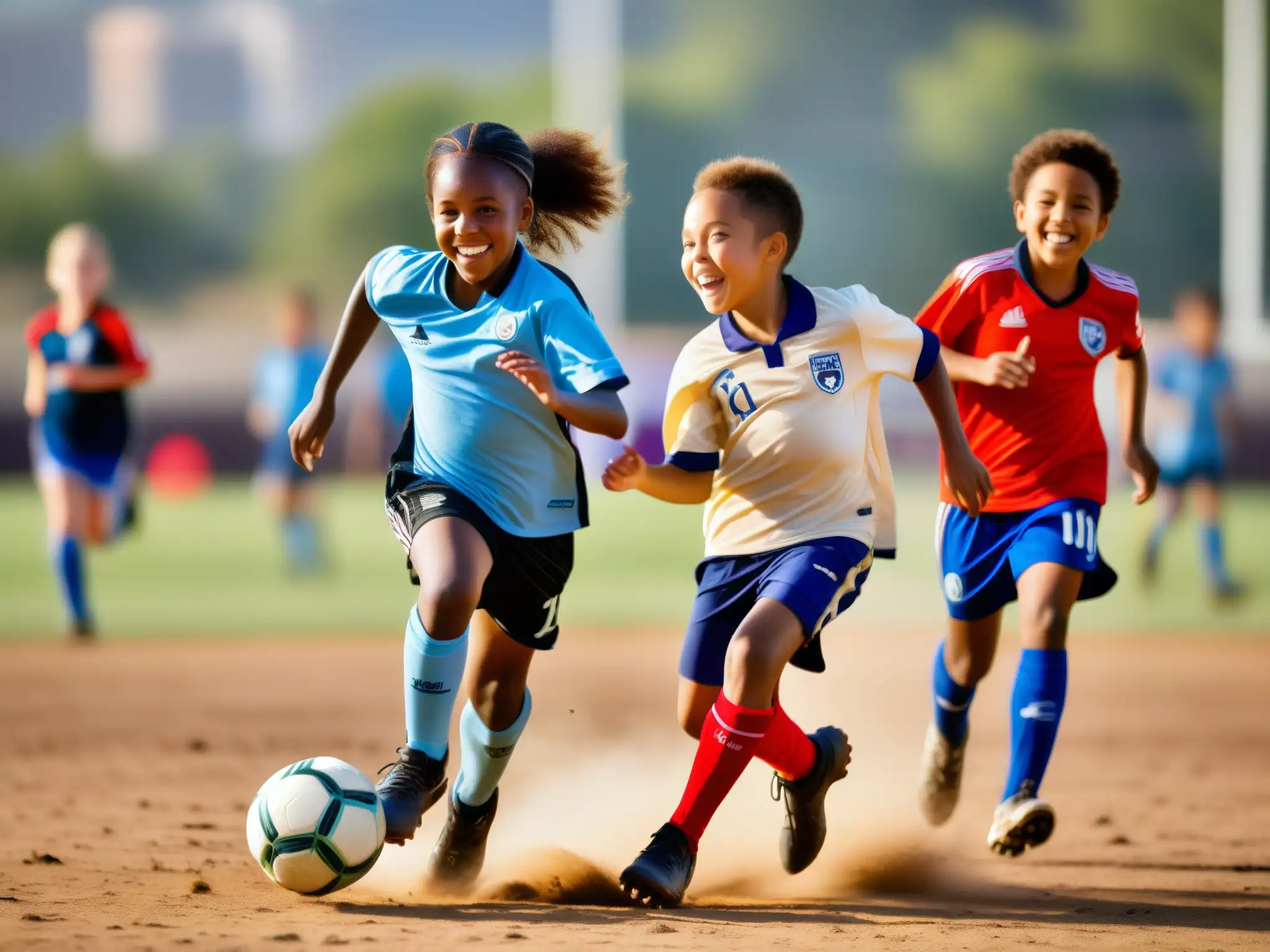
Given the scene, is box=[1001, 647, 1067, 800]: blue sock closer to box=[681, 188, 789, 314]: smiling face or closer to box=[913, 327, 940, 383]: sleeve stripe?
box=[913, 327, 940, 383]: sleeve stripe

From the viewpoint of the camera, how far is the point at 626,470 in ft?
13.7

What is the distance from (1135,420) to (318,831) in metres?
2.91

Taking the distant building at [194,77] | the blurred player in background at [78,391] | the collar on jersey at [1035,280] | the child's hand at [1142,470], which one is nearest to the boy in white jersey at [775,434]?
the collar on jersey at [1035,280]

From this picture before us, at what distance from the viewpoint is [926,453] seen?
22766mm

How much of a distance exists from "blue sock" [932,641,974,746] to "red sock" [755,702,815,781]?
915 mm

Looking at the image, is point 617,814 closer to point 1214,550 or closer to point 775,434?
point 775,434

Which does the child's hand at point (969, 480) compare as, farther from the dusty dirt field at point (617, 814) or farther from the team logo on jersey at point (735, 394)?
the dusty dirt field at point (617, 814)

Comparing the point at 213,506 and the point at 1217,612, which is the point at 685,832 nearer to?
the point at 1217,612

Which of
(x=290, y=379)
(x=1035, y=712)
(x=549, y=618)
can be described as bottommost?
(x=1035, y=712)

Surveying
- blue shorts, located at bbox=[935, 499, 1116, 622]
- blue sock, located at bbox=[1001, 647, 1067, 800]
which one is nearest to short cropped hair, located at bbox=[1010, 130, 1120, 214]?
blue shorts, located at bbox=[935, 499, 1116, 622]

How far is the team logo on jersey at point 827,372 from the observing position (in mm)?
4477

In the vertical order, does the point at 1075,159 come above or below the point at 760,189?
above

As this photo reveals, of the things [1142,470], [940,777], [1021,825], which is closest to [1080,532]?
[1142,470]

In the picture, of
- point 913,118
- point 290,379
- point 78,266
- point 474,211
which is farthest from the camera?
point 913,118
